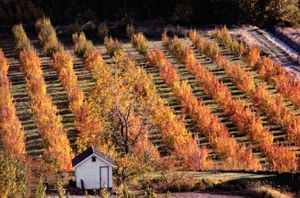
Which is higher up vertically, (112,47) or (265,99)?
(112,47)

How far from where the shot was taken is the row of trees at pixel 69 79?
29.3 meters

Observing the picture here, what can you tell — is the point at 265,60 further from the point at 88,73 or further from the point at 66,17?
the point at 66,17

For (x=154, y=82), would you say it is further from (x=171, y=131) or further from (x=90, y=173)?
(x=90, y=173)

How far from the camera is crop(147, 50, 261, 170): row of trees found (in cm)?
2725

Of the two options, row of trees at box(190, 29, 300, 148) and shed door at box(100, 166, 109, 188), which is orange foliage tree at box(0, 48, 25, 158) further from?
row of trees at box(190, 29, 300, 148)

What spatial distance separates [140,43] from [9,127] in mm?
14548

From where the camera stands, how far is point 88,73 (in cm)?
→ 3856

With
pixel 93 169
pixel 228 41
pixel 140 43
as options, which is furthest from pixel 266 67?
pixel 93 169

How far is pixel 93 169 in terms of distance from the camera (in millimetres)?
23234

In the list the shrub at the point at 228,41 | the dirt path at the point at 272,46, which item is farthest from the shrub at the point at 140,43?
the dirt path at the point at 272,46

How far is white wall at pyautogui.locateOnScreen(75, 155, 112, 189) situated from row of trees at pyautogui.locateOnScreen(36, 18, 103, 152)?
250 cm

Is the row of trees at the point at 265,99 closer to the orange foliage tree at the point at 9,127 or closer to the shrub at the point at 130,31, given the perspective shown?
the shrub at the point at 130,31

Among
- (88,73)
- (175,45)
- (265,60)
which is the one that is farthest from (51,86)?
(265,60)

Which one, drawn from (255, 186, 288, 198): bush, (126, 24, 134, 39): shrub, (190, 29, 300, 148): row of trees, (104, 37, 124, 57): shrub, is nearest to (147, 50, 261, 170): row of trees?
(104, 37, 124, 57): shrub
